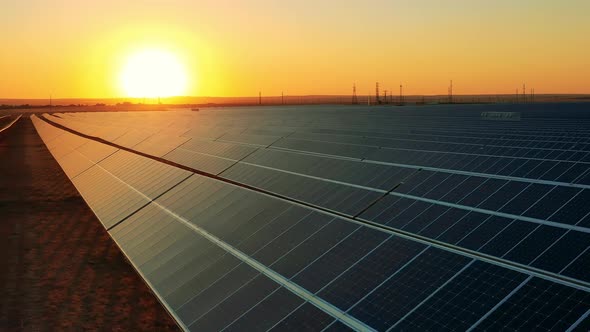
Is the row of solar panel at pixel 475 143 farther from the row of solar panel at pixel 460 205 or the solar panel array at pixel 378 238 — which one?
the row of solar panel at pixel 460 205

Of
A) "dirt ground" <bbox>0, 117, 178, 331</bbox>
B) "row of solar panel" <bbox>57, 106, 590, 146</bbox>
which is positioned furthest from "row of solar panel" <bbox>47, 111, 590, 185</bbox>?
"dirt ground" <bbox>0, 117, 178, 331</bbox>

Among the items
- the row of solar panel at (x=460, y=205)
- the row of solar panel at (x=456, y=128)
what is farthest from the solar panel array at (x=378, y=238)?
the row of solar panel at (x=456, y=128)

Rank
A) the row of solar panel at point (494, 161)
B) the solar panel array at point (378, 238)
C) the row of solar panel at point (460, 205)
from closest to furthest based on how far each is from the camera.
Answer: the solar panel array at point (378, 238) → the row of solar panel at point (460, 205) → the row of solar panel at point (494, 161)

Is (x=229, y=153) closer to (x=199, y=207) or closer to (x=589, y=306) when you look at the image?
(x=199, y=207)

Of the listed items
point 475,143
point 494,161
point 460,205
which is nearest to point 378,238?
point 460,205

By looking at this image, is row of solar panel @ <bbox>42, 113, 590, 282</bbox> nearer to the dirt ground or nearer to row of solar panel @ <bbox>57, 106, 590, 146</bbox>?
the dirt ground

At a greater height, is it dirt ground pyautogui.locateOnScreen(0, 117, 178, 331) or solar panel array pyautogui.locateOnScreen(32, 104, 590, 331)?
solar panel array pyautogui.locateOnScreen(32, 104, 590, 331)

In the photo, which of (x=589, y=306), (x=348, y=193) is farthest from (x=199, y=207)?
(x=589, y=306)
